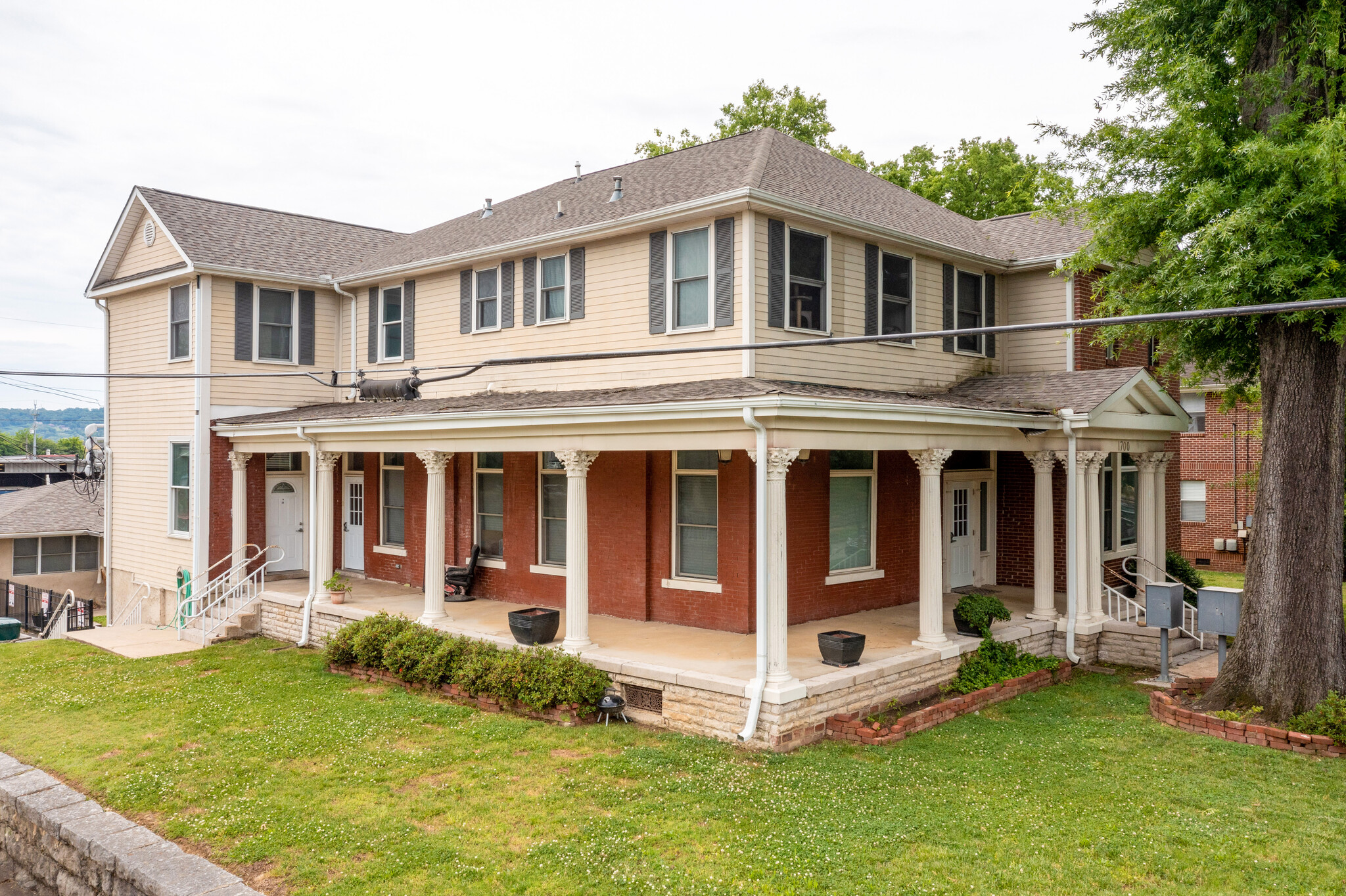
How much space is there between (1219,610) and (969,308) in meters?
6.46

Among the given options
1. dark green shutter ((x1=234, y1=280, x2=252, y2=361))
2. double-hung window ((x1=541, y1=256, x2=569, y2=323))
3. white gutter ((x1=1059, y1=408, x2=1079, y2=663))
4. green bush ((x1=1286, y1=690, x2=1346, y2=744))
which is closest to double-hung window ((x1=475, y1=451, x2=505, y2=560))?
double-hung window ((x1=541, y1=256, x2=569, y2=323))

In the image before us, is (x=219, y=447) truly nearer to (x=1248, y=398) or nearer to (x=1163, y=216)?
(x=1163, y=216)

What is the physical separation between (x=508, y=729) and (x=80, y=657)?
27.3 ft

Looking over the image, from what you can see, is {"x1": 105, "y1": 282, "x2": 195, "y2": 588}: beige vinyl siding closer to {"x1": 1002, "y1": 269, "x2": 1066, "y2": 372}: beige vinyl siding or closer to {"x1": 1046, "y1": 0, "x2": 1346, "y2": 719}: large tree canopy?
{"x1": 1002, "y1": 269, "x2": 1066, "y2": 372}: beige vinyl siding

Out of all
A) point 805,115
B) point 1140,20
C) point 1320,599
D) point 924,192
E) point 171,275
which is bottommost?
point 1320,599

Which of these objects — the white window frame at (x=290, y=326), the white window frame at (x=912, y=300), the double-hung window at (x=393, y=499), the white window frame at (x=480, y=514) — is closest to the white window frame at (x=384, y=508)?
the double-hung window at (x=393, y=499)

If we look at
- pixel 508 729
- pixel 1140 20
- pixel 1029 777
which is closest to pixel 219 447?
pixel 508 729

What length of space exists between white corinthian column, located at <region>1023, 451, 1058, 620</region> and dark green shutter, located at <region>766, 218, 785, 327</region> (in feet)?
14.6

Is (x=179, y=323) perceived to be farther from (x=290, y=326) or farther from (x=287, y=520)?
(x=287, y=520)

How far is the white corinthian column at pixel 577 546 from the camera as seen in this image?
1120cm

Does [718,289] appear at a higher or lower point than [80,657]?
higher

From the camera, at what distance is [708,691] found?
9766mm

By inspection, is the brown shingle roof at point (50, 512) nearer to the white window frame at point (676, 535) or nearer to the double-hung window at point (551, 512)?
the double-hung window at point (551, 512)

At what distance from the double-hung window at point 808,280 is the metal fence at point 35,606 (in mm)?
17845
